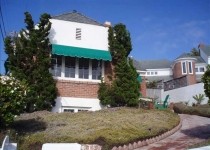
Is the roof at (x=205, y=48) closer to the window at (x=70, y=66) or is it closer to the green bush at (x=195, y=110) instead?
the green bush at (x=195, y=110)

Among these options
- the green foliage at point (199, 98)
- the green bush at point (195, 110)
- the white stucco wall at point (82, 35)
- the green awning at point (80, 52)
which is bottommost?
the green bush at point (195, 110)

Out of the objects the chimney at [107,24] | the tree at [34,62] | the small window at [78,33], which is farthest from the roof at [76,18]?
the tree at [34,62]

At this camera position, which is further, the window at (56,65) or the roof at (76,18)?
the roof at (76,18)

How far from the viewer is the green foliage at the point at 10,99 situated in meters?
14.0

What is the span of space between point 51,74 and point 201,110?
13.5 meters

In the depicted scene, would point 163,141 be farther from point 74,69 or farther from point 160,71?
point 160,71

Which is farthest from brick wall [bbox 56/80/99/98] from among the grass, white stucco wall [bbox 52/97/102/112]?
the grass

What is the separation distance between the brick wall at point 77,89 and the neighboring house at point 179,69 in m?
25.9

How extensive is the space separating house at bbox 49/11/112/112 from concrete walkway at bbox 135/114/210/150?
24.9 feet

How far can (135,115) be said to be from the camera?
20.9m

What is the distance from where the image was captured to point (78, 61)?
84.4ft

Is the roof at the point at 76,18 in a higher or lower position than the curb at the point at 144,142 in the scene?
higher

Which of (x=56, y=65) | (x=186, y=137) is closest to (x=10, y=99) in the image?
(x=186, y=137)

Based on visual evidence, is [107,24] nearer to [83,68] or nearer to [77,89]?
[83,68]
